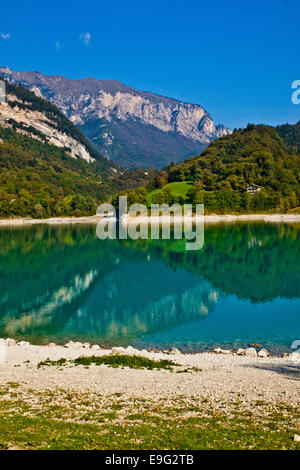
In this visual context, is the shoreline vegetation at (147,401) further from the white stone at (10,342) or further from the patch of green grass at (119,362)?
the white stone at (10,342)

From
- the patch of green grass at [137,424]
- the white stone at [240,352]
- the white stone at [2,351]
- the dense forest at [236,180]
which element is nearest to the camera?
the patch of green grass at [137,424]

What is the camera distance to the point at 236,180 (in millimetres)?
128375

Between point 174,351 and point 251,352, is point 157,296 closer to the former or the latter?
point 174,351

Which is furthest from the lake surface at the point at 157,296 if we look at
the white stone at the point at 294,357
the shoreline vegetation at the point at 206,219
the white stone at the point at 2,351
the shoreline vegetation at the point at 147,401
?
the shoreline vegetation at the point at 206,219

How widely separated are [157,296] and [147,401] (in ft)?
67.7

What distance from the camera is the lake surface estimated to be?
2134 centimetres

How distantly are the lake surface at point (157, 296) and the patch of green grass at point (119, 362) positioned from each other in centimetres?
432

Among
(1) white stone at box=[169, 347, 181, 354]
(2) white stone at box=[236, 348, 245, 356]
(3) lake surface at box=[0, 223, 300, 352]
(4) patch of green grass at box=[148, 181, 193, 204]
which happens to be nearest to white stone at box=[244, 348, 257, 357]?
(2) white stone at box=[236, 348, 245, 356]

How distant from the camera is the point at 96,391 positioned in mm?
11312

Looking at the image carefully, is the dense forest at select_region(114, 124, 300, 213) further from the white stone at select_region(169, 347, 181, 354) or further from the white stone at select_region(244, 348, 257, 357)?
the white stone at select_region(244, 348, 257, 357)

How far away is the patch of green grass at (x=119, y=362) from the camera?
14.6 metres

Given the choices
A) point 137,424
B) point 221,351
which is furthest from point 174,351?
point 137,424

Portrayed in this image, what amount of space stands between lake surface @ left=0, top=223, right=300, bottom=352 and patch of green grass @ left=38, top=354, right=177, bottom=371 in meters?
4.32
